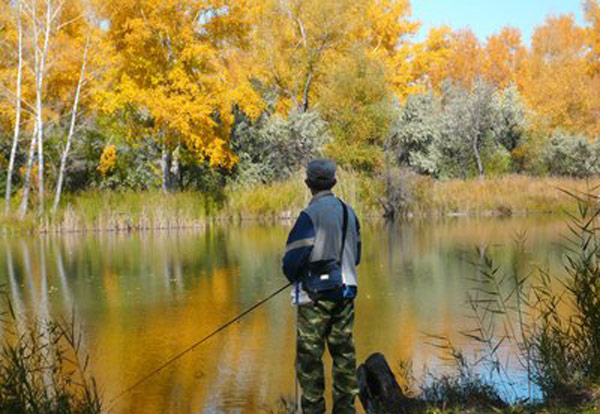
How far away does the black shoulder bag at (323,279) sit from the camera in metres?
5.37

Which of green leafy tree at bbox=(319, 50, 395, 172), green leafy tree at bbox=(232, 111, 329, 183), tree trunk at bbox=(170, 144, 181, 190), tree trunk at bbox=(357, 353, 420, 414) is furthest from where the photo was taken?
green leafy tree at bbox=(232, 111, 329, 183)

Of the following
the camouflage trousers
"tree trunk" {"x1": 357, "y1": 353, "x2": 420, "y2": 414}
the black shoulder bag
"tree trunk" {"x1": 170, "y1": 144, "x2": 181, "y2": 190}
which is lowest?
"tree trunk" {"x1": 357, "y1": 353, "x2": 420, "y2": 414}

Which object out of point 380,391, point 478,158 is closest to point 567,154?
point 478,158

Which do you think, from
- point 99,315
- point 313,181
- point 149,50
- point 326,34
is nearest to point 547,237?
point 99,315

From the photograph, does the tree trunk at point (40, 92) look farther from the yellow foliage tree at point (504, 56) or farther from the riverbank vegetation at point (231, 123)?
the yellow foliage tree at point (504, 56)

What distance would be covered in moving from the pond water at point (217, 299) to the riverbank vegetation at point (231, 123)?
15.1 feet

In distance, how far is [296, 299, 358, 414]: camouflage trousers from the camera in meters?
5.43

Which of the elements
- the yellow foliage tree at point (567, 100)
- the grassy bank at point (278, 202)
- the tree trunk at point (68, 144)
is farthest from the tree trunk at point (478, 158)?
the tree trunk at point (68, 144)

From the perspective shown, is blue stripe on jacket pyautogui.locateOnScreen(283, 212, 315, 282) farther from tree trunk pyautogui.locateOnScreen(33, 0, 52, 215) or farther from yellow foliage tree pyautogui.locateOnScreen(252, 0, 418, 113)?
yellow foliage tree pyautogui.locateOnScreen(252, 0, 418, 113)

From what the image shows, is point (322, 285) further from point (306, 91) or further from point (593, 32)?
point (593, 32)

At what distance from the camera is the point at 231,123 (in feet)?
96.7

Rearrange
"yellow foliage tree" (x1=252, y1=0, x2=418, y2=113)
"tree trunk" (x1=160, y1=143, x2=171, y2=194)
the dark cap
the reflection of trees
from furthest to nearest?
A: "yellow foliage tree" (x1=252, y1=0, x2=418, y2=113) < "tree trunk" (x1=160, y1=143, x2=171, y2=194) < the reflection of trees < the dark cap

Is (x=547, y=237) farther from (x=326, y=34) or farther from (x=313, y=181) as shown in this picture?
(x=326, y=34)

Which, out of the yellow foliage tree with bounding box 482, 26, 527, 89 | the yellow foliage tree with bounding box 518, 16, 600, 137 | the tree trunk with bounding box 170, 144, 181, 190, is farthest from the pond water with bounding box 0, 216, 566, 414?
the yellow foliage tree with bounding box 482, 26, 527, 89
